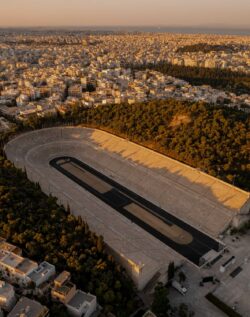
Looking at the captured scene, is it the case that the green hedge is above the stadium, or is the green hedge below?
below

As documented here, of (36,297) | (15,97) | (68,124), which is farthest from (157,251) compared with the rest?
(15,97)

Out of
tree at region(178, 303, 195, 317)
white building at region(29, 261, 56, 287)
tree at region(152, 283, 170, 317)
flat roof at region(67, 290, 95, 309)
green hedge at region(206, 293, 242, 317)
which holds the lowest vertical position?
green hedge at region(206, 293, 242, 317)

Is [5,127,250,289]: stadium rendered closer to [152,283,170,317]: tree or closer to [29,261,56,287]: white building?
[152,283,170,317]: tree

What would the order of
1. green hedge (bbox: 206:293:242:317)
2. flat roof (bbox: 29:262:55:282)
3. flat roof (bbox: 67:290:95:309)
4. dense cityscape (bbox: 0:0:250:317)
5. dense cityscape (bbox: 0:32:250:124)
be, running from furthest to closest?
dense cityscape (bbox: 0:32:250:124), green hedge (bbox: 206:293:242:317), dense cityscape (bbox: 0:0:250:317), flat roof (bbox: 29:262:55:282), flat roof (bbox: 67:290:95:309)

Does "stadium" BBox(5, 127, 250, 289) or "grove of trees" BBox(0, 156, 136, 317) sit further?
"stadium" BBox(5, 127, 250, 289)

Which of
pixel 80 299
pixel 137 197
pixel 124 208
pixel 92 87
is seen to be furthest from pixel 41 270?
pixel 92 87

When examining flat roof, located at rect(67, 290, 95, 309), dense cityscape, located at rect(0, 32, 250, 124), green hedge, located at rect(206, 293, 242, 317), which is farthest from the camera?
dense cityscape, located at rect(0, 32, 250, 124)

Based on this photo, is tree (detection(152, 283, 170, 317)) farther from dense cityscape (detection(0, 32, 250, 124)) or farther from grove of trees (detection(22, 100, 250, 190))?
dense cityscape (detection(0, 32, 250, 124))

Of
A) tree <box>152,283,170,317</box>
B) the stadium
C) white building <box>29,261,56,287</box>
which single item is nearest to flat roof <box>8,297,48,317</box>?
white building <box>29,261,56,287</box>
